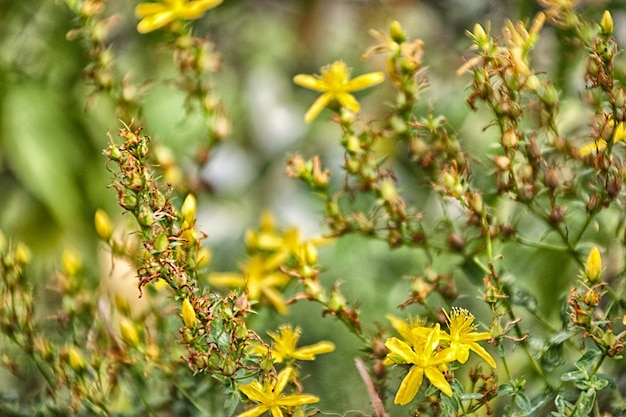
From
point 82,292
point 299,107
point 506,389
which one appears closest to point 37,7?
point 299,107

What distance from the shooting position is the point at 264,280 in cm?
72

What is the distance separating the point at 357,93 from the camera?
4.17ft

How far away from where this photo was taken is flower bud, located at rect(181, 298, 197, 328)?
0.48 meters

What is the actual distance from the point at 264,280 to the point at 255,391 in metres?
0.22

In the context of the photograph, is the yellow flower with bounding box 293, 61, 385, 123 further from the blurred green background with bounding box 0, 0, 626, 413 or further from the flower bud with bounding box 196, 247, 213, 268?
the blurred green background with bounding box 0, 0, 626, 413

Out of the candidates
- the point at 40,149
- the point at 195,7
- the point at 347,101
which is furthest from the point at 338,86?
the point at 40,149

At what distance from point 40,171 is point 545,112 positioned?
0.75m

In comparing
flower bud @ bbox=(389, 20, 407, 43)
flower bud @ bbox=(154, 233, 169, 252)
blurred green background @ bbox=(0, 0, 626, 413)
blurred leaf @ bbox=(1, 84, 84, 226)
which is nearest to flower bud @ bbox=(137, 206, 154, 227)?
flower bud @ bbox=(154, 233, 169, 252)

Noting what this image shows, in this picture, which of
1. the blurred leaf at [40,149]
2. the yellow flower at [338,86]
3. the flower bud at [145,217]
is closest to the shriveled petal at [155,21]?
the yellow flower at [338,86]

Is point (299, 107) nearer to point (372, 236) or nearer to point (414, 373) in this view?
point (372, 236)

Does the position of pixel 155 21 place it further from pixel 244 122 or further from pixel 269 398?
pixel 244 122

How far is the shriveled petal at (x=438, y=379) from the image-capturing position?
48 centimetres

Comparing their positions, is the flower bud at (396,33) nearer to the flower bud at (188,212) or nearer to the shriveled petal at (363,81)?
the shriveled petal at (363,81)

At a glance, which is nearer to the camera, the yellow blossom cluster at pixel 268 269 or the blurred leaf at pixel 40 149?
the yellow blossom cluster at pixel 268 269
